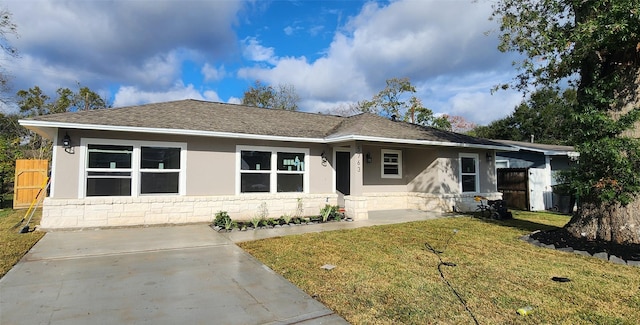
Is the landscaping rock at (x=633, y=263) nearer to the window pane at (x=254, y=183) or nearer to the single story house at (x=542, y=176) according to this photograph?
the single story house at (x=542, y=176)

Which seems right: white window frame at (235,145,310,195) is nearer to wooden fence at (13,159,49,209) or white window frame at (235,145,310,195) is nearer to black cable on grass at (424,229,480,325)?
black cable on grass at (424,229,480,325)

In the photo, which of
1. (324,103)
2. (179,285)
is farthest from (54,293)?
(324,103)

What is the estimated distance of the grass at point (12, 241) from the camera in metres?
5.38

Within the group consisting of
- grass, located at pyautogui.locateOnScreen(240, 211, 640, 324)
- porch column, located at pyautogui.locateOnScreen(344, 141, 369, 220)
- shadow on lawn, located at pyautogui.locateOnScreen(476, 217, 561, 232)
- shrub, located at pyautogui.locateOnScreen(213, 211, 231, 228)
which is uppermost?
porch column, located at pyautogui.locateOnScreen(344, 141, 369, 220)

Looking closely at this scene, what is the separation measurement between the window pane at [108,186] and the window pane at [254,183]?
3.15 metres

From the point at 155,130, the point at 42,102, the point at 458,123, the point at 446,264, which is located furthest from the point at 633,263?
the point at 42,102

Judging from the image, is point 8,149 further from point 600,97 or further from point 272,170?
point 600,97

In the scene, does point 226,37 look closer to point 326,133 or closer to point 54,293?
point 326,133

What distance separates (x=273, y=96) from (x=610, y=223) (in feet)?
97.0

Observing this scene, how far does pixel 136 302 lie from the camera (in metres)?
3.82

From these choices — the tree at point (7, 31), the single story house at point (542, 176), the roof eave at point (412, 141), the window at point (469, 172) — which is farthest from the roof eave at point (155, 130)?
the tree at point (7, 31)

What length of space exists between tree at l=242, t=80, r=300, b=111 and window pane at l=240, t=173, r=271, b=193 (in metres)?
22.4

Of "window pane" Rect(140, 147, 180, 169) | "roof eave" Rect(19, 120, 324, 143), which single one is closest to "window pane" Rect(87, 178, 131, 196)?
"window pane" Rect(140, 147, 180, 169)

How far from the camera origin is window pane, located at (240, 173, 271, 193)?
10.3 metres
